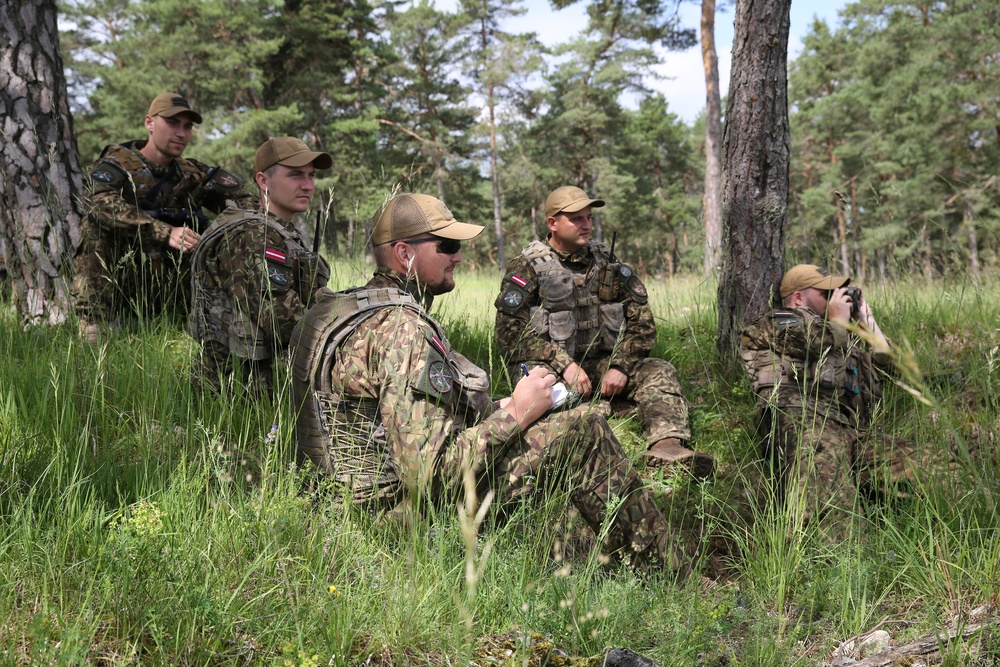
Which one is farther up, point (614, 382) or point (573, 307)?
point (573, 307)

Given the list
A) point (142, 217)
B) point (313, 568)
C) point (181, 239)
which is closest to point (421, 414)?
point (313, 568)

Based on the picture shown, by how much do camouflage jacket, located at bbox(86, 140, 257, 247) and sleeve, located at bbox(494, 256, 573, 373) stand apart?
5.61 feet

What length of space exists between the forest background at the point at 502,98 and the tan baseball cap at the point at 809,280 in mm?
11262

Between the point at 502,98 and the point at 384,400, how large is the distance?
1019 inches

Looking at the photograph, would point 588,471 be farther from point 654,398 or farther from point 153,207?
point 153,207

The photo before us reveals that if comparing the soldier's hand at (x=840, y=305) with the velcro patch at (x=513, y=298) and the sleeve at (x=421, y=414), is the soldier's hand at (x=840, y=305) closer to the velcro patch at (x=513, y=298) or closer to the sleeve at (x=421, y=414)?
the velcro patch at (x=513, y=298)

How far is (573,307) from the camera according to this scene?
4.84 meters

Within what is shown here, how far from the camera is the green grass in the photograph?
5.40ft

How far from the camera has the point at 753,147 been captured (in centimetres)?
438

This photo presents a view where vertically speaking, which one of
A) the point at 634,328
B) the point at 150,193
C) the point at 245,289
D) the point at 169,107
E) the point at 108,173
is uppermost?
the point at 169,107

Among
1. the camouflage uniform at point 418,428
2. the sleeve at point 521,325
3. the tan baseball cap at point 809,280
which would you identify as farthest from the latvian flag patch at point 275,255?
the tan baseball cap at point 809,280

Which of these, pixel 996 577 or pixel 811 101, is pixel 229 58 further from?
pixel 811 101

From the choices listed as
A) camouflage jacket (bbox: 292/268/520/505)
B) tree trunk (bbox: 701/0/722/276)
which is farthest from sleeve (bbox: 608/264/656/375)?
tree trunk (bbox: 701/0/722/276)

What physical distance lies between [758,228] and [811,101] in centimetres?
3431
